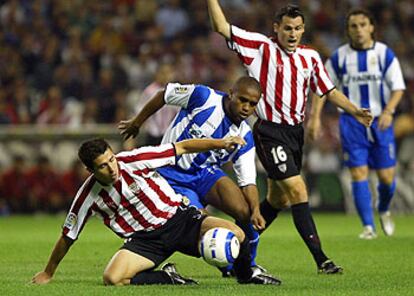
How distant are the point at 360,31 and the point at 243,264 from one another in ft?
15.9

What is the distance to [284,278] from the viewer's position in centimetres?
830

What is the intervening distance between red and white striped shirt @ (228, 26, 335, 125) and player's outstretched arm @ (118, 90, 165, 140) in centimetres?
85

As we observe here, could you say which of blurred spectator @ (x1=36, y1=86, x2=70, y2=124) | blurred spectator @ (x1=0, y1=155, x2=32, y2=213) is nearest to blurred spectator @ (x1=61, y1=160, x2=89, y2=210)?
blurred spectator @ (x1=0, y1=155, x2=32, y2=213)

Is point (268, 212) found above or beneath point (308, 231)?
beneath

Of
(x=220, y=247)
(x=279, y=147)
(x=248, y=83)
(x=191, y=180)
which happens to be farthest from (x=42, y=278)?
(x=279, y=147)

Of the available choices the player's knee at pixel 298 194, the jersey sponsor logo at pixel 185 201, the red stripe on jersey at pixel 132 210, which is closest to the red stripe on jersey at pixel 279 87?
the player's knee at pixel 298 194

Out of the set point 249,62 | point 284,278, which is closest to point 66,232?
point 284,278

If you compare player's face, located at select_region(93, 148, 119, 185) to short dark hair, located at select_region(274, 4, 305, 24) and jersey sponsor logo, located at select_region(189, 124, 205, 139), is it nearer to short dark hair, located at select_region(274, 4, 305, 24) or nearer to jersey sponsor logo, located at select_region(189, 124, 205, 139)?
jersey sponsor logo, located at select_region(189, 124, 205, 139)

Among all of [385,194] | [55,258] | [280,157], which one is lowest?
[385,194]

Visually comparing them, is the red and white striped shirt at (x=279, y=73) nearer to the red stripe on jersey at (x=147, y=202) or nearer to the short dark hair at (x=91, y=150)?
the red stripe on jersey at (x=147, y=202)

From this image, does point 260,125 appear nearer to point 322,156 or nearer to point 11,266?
point 11,266

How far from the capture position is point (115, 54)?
19.4 metres

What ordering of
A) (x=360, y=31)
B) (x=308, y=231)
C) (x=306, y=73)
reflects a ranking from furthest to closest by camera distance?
(x=360, y=31), (x=306, y=73), (x=308, y=231)

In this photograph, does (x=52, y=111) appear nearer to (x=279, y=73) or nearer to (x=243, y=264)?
(x=279, y=73)
